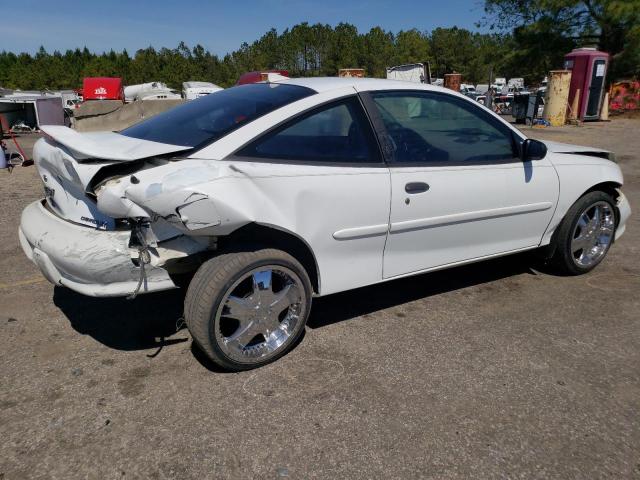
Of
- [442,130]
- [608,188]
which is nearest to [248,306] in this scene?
[442,130]

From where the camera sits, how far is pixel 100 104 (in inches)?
510

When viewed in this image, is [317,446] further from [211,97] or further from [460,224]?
[211,97]

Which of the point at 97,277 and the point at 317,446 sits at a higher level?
the point at 97,277

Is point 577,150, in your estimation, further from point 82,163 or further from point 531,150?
point 82,163

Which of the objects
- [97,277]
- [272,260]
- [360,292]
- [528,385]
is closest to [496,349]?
[528,385]

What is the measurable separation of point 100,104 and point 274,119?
38.8 ft

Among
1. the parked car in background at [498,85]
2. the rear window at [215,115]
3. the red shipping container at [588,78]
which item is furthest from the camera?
the parked car in background at [498,85]

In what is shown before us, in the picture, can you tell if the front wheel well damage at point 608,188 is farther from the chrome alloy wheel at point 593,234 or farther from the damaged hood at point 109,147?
the damaged hood at point 109,147

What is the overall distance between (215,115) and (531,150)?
7.04 feet

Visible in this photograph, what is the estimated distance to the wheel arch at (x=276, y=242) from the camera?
271cm

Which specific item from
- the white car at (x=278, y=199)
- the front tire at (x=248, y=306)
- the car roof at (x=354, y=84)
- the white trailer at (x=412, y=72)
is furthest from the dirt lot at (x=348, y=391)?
the white trailer at (x=412, y=72)

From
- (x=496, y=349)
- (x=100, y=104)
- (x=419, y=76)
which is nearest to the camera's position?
(x=496, y=349)

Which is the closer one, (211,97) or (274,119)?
(274,119)

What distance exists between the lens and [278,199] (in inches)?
105
